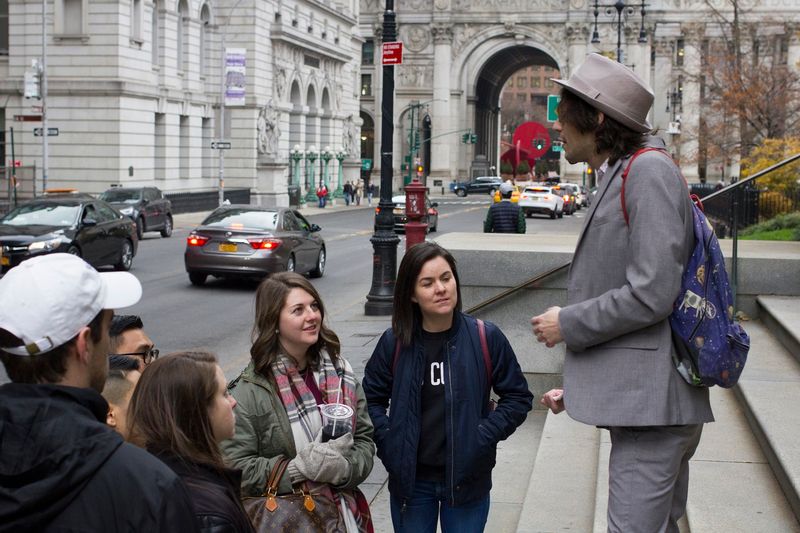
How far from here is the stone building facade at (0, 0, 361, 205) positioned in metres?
45.7

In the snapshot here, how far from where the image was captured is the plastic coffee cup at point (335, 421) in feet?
14.6

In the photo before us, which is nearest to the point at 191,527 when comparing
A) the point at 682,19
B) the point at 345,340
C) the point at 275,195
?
the point at 345,340

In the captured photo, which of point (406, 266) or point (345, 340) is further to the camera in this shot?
point (345, 340)

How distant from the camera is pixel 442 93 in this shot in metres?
104

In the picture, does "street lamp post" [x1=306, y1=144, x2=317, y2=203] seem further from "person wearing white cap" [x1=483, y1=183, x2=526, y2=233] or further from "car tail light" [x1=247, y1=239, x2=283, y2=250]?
"person wearing white cap" [x1=483, y1=183, x2=526, y2=233]

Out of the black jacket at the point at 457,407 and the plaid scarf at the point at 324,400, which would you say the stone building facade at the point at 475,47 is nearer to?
the black jacket at the point at 457,407

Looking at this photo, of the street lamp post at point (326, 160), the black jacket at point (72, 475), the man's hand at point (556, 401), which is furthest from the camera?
the street lamp post at point (326, 160)

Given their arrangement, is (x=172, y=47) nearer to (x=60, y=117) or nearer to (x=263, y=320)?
(x=60, y=117)

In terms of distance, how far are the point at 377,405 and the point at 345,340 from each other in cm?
1013

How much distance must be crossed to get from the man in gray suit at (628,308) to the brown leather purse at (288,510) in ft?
3.28

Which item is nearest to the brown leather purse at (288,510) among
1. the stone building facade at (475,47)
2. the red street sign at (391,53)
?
the red street sign at (391,53)

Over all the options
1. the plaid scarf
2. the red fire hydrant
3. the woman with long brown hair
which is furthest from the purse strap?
the red fire hydrant

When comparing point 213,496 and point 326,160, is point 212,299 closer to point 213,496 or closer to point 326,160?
point 213,496

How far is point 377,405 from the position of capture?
495 centimetres
